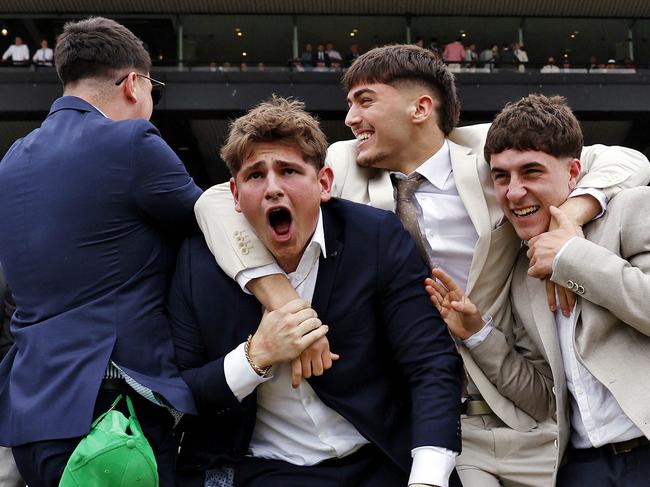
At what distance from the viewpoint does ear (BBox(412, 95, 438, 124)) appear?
3.53m

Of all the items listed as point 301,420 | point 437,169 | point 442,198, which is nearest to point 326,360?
point 301,420

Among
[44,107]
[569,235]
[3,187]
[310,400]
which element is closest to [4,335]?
[3,187]

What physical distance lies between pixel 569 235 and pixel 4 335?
9.03ft

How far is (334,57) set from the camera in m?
23.2

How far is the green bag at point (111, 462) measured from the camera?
2.48 m

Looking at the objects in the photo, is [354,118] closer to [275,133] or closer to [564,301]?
[275,133]

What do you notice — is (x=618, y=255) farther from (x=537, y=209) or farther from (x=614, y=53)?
(x=614, y=53)

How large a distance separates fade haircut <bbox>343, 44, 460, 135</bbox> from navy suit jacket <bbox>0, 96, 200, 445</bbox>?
1.06 m

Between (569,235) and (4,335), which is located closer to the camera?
(569,235)

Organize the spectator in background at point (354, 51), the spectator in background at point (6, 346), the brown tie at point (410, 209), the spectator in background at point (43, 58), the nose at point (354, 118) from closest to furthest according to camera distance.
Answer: the brown tie at point (410, 209) < the nose at point (354, 118) < the spectator in background at point (6, 346) < the spectator in background at point (43, 58) < the spectator in background at point (354, 51)

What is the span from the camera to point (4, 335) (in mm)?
3902

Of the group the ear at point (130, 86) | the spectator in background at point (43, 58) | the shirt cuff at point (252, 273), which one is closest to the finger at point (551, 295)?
the shirt cuff at point (252, 273)

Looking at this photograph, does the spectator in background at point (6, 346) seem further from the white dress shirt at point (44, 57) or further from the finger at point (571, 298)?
the white dress shirt at point (44, 57)

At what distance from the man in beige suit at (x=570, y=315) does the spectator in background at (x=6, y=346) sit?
7.08 ft
